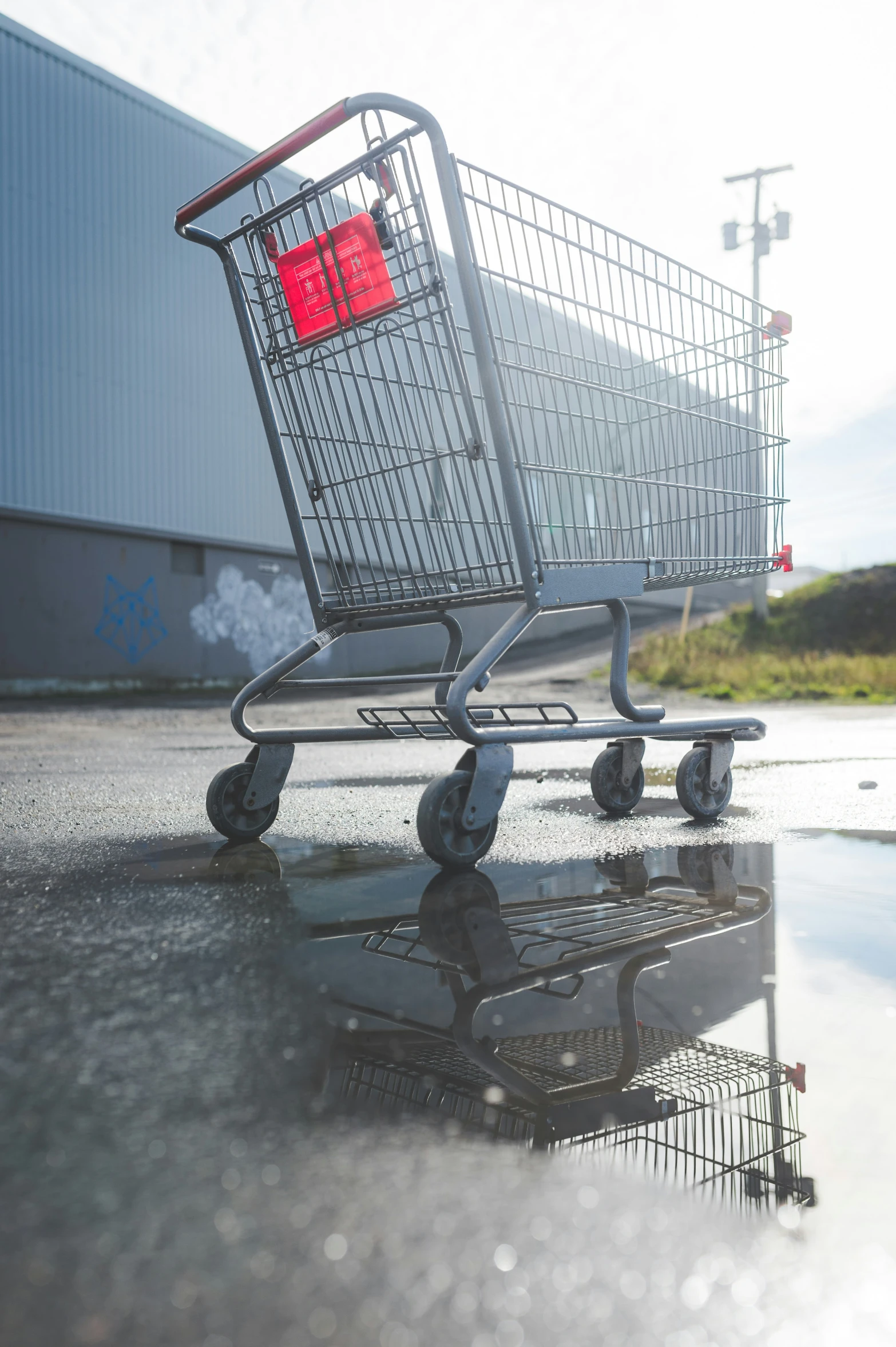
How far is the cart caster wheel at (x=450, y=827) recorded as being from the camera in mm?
2902

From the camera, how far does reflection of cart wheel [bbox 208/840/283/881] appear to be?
2.91m

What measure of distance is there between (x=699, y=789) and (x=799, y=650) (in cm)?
1926

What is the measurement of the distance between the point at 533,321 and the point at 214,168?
9.87 meters

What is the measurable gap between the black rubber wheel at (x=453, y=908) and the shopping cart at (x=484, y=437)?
0.11 meters

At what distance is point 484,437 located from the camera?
10.8 feet

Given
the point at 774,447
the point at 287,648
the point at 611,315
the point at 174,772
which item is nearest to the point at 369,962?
the point at 611,315

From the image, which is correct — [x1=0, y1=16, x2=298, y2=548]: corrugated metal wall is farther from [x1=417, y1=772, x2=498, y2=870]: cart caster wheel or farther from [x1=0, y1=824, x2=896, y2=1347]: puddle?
[x1=0, y1=824, x2=896, y2=1347]: puddle

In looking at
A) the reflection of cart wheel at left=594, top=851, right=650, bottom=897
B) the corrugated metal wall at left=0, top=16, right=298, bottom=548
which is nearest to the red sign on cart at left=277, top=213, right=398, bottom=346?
the reflection of cart wheel at left=594, top=851, right=650, bottom=897

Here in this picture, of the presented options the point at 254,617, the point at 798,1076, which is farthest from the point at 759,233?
the point at 798,1076

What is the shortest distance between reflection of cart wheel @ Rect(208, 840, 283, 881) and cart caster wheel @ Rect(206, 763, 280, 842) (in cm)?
5

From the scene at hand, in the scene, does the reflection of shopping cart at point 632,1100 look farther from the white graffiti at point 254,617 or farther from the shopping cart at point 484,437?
the white graffiti at point 254,617

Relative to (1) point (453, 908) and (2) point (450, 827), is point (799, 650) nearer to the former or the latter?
(2) point (450, 827)

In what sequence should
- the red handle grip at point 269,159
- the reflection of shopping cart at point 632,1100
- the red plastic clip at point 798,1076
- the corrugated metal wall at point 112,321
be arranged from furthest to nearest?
the corrugated metal wall at point 112,321
the red handle grip at point 269,159
the red plastic clip at point 798,1076
the reflection of shopping cart at point 632,1100

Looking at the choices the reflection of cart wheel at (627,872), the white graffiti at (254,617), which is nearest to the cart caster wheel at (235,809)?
the reflection of cart wheel at (627,872)
